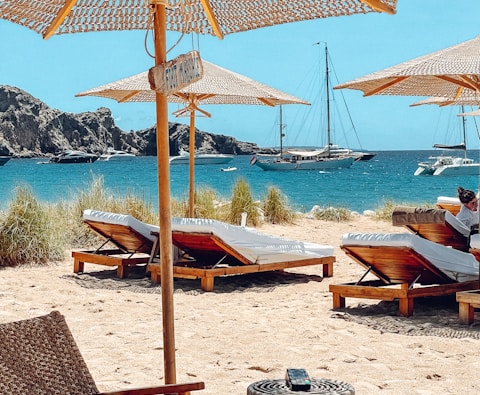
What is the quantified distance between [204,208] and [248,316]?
562 cm

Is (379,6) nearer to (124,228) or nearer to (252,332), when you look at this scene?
(252,332)

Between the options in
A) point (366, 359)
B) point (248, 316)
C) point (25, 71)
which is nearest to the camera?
point (366, 359)

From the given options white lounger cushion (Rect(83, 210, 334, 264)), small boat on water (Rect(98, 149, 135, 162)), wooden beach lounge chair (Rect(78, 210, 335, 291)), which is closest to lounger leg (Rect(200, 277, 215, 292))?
wooden beach lounge chair (Rect(78, 210, 335, 291))

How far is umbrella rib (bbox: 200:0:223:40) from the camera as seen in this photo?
3356 mm

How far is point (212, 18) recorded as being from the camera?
3420 mm

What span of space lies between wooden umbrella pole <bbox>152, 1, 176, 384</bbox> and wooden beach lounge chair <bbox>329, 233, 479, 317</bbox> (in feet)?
9.45

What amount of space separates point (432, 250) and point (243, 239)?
6.31ft

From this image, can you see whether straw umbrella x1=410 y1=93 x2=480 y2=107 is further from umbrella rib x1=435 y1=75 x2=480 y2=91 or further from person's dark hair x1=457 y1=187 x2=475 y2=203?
umbrella rib x1=435 y1=75 x2=480 y2=91

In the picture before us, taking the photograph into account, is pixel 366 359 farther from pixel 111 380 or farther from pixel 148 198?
pixel 148 198

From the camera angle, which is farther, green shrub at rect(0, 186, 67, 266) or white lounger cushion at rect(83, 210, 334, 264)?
green shrub at rect(0, 186, 67, 266)

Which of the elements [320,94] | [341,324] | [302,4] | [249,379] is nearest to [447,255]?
[341,324]

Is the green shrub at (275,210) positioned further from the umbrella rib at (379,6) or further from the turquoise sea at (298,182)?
the turquoise sea at (298,182)

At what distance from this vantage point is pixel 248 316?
5895mm

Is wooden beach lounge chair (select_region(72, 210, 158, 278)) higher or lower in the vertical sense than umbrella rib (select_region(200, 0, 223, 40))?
lower
